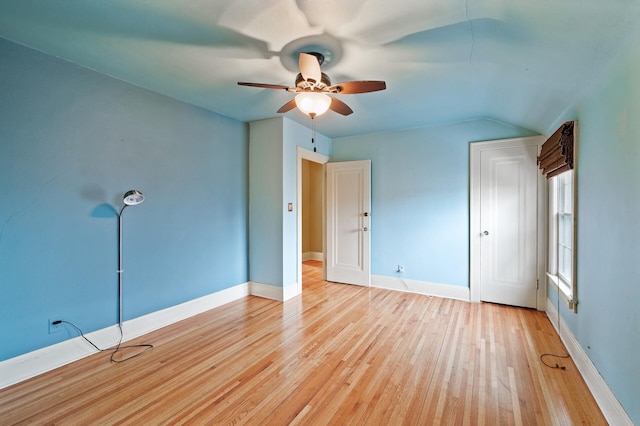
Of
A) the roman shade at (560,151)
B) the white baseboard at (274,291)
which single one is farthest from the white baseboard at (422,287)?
the roman shade at (560,151)

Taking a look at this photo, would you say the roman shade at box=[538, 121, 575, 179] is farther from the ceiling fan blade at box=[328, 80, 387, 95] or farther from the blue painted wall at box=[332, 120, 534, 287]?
the ceiling fan blade at box=[328, 80, 387, 95]

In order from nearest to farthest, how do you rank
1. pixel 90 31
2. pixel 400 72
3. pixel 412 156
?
pixel 90 31 → pixel 400 72 → pixel 412 156

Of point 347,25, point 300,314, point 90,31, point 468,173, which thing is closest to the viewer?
point 347,25

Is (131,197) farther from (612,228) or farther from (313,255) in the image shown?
(313,255)

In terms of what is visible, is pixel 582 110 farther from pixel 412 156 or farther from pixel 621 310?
pixel 412 156

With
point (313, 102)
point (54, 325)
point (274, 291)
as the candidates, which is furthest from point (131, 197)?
point (274, 291)

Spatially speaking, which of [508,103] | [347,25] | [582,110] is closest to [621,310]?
[582,110]

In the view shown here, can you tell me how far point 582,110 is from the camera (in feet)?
7.30

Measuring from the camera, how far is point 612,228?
174 centimetres

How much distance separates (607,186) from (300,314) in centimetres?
299

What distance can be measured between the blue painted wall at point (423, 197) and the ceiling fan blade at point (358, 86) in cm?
234

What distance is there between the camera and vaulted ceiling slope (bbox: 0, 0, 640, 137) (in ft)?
5.17

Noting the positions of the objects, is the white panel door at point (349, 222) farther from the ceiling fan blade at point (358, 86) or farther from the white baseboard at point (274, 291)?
the ceiling fan blade at point (358, 86)

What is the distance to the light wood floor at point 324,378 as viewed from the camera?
5.75ft
